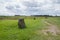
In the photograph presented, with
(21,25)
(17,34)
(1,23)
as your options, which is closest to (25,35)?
(17,34)

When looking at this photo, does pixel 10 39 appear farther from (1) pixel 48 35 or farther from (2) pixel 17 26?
(2) pixel 17 26

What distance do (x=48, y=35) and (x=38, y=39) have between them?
974 mm

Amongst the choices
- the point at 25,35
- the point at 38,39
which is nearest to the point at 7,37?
the point at 25,35

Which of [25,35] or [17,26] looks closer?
[25,35]

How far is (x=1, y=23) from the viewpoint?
11.9 m

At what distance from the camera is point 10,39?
8.33 m

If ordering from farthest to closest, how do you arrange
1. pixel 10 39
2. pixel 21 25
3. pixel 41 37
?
pixel 21 25 → pixel 41 37 → pixel 10 39

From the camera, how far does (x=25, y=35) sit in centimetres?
911

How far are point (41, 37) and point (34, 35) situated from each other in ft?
1.66

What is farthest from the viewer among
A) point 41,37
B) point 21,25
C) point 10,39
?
point 21,25

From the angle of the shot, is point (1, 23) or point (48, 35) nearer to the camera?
point (48, 35)

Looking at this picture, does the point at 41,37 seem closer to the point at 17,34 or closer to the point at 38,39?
the point at 38,39

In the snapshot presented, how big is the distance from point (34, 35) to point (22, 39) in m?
1.03

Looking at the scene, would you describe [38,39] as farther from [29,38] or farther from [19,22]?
[19,22]
